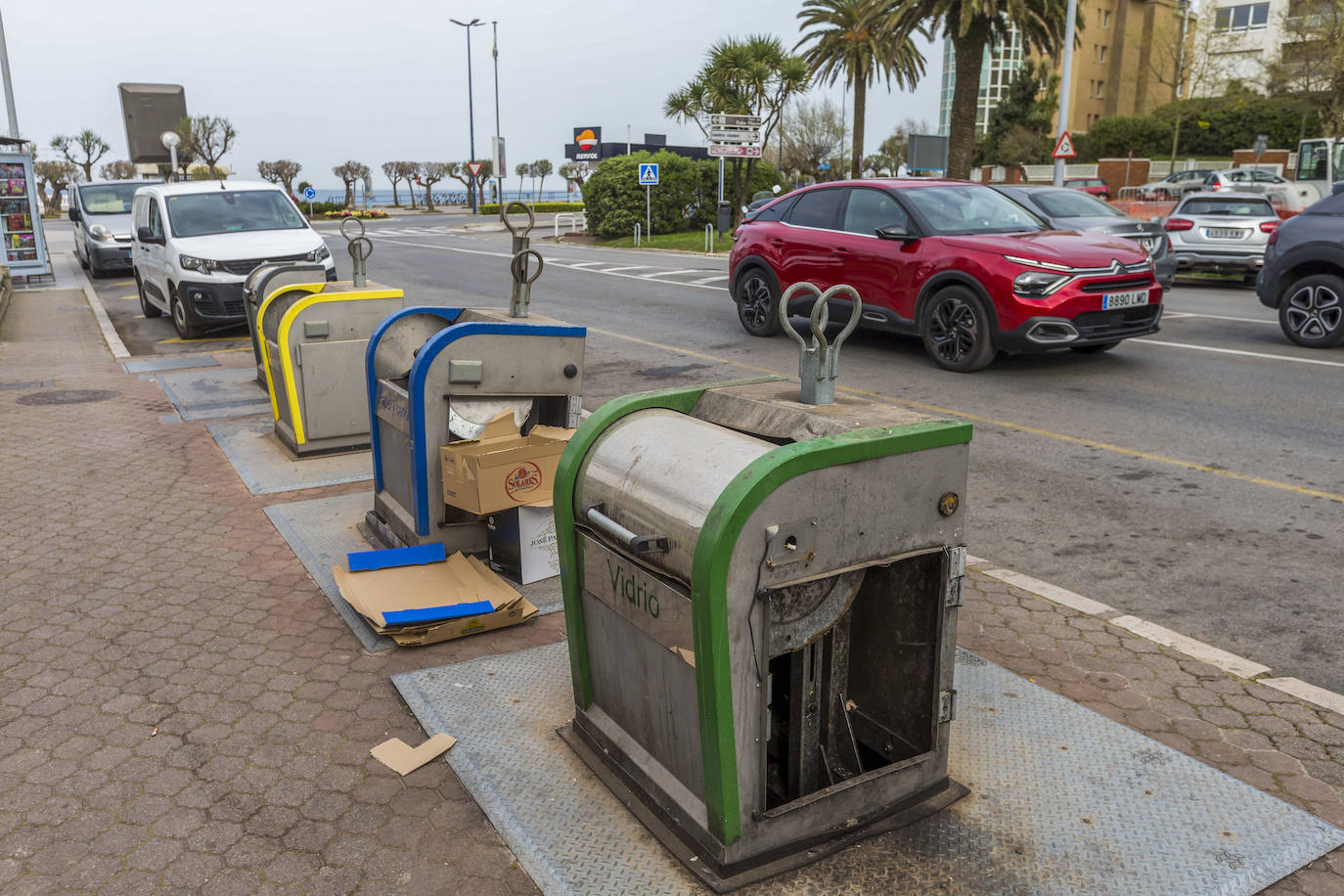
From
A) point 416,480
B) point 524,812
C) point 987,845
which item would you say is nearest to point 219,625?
point 416,480

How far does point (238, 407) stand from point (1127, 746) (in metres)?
7.63

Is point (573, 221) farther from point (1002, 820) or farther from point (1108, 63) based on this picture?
point (1108, 63)

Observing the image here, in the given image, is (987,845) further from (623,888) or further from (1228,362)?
(1228,362)

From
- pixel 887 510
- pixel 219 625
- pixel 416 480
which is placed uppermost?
pixel 887 510

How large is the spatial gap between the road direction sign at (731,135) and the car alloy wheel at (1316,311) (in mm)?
21260

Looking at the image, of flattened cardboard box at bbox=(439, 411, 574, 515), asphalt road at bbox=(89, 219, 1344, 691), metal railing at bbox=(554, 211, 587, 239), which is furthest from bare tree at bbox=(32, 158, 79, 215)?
flattened cardboard box at bbox=(439, 411, 574, 515)

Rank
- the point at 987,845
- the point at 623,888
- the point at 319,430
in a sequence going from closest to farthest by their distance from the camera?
the point at 623,888 → the point at 987,845 → the point at 319,430

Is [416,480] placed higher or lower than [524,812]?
higher

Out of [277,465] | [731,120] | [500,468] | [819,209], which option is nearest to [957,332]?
[819,209]

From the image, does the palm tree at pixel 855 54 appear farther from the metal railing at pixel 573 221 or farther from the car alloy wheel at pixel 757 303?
the car alloy wheel at pixel 757 303

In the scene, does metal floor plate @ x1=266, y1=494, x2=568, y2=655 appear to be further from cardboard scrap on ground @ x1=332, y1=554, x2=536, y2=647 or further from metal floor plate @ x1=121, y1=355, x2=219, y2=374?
metal floor plate @ x1=121, y1=355, x2=219, y2=374

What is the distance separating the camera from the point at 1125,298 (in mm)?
9852

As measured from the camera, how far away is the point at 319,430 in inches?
280

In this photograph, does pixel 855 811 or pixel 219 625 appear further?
pixel 219 625
